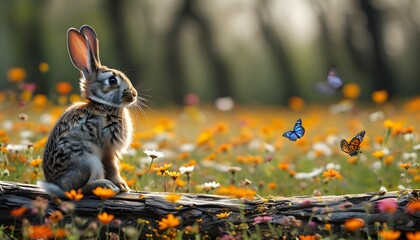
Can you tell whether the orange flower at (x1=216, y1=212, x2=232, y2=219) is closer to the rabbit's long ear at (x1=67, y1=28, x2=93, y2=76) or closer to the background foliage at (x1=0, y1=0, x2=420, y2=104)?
the rabbit's long ear at (x1=67, y1=28, x2=93, y2=76)

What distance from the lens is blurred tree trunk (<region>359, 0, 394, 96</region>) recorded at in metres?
18.2

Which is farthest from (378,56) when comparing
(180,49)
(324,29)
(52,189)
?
(52,189)

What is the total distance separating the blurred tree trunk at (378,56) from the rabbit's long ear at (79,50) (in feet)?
47.9

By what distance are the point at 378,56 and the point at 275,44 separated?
112 inches

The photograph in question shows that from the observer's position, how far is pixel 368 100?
1834 centimetres

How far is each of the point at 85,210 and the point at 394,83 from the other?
15.3 m

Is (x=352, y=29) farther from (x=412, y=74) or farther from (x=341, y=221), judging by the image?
(x=341, y=221)

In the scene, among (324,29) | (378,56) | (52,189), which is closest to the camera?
(52,189)

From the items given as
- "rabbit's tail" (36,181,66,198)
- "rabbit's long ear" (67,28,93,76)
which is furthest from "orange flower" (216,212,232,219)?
"rabbit's long ear" (67,28,93,76)

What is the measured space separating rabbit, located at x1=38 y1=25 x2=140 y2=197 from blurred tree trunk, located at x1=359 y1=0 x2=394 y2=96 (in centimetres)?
1449

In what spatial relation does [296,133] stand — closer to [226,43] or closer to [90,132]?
[90,132]

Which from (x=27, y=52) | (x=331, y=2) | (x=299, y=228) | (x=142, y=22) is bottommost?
(x=299, y=228)

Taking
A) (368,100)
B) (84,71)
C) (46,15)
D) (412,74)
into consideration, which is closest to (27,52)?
(46,15)

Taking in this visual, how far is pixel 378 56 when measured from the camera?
18234mm
